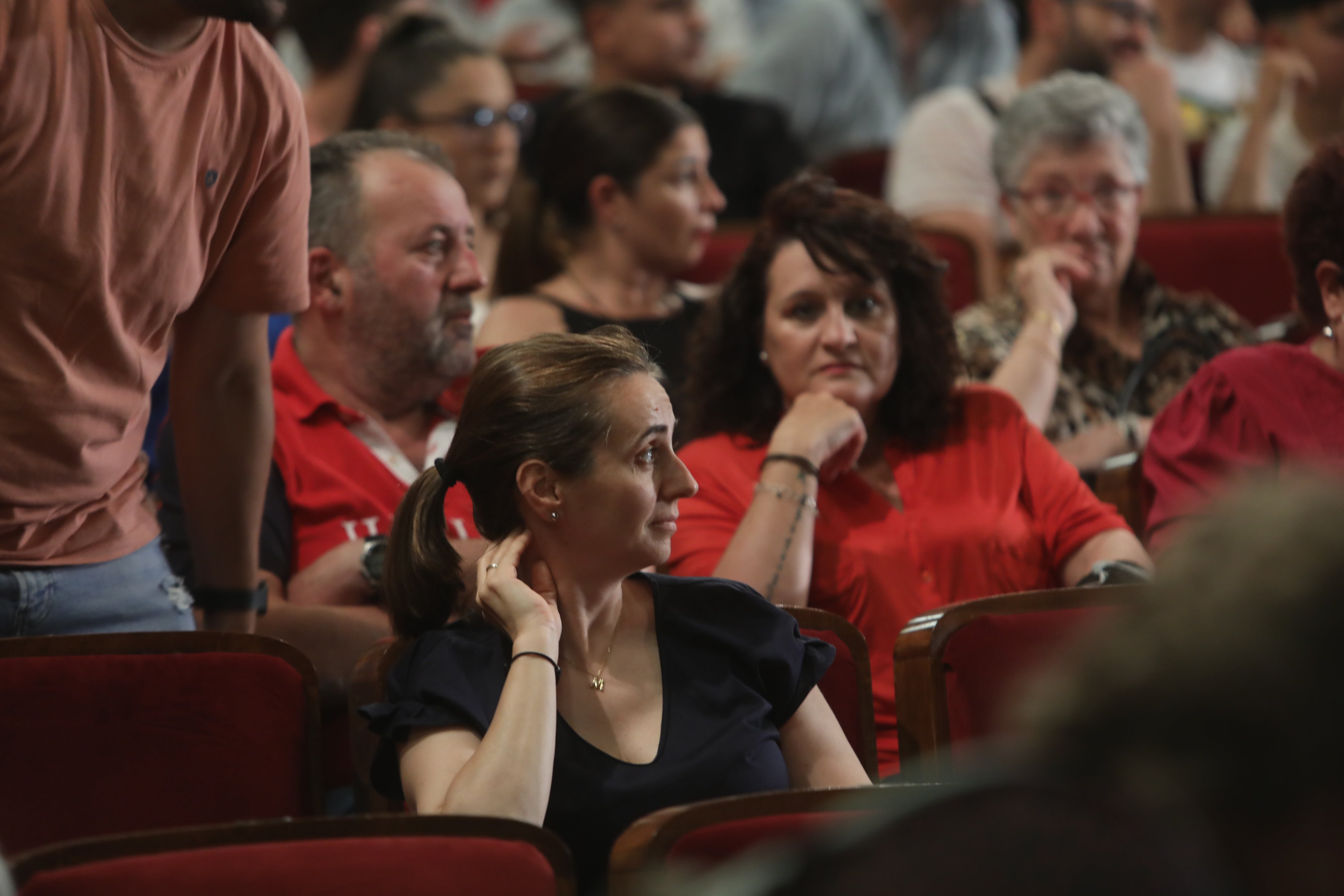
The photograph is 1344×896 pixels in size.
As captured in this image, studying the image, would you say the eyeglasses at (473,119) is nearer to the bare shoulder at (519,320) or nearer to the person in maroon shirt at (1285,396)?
the bare shoulder at (519,320)

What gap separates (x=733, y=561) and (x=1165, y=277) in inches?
70.9

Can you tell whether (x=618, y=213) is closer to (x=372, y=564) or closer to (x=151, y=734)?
(x=372, y=564)

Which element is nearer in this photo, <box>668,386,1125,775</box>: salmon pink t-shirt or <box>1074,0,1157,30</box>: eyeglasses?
<box>668,386,1125,775</box>: salmon pink t-shirt

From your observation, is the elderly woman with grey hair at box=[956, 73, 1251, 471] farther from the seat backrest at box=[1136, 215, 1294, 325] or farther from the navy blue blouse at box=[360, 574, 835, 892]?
the navy blue blouse at box=[360, 574, 835, 892]

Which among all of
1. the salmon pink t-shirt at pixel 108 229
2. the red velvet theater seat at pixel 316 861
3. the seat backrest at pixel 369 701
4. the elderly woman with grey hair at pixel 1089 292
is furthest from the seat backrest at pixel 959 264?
the red velvet theater seat at pixel 316 861

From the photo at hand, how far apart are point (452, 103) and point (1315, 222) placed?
195cm

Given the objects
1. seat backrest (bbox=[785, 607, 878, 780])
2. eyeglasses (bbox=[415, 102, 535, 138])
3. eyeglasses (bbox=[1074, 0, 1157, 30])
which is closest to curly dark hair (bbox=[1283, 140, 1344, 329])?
seat backrest (bbox=[785, 607, 878, 780])

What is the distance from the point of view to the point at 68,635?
4.98 ft

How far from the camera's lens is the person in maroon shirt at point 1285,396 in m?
2.03

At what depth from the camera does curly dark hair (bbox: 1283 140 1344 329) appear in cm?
206

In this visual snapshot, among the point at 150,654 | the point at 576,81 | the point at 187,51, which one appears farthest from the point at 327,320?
the point at 576,81

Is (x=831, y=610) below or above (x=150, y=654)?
below

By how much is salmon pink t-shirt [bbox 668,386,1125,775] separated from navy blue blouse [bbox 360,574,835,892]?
475 mm

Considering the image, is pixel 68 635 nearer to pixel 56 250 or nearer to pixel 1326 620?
pixel 56 250
